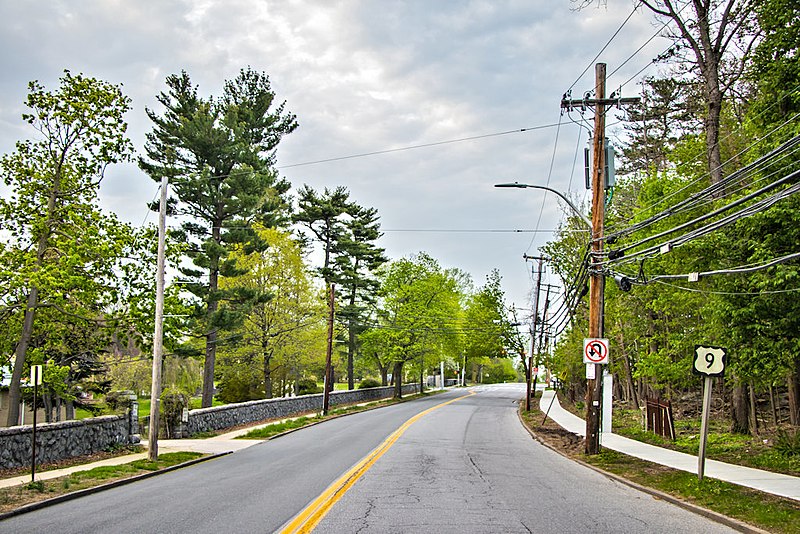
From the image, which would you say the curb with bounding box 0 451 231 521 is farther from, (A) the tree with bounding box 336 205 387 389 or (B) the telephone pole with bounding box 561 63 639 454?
(A) the tree with bounding box 336 205 387 389

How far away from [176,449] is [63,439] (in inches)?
156

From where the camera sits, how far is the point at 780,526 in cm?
830

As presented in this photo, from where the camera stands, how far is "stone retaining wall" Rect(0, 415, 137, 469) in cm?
1454

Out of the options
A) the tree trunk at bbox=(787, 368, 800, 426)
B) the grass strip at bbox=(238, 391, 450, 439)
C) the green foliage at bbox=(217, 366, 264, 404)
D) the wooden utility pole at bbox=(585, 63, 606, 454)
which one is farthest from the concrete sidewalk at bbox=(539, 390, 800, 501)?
the green foliage at bbox=(217, 366, 264, 404)

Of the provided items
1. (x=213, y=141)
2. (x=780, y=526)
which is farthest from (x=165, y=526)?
(x=213, y=141)

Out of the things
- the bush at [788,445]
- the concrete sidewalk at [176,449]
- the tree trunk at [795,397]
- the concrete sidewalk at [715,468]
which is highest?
the tree trunk at [795,397]

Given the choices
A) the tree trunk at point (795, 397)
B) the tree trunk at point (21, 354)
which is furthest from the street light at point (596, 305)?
the tree trunk at point (21, 354)

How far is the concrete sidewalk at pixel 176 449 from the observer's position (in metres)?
13.6

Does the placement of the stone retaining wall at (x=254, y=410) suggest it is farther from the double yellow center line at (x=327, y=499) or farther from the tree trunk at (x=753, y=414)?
the tree trunk at (x=753, y=414)

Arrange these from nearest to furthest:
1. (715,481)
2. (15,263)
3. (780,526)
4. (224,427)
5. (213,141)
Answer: (780,526) → (715,481) → (15,263) → (224,427) → (213,141)

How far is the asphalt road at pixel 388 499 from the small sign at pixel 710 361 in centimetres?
249

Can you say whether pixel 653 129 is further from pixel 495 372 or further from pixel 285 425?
pixel 495 372

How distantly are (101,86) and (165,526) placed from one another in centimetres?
1512

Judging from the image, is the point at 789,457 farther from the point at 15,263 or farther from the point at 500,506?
the point at 15,263
